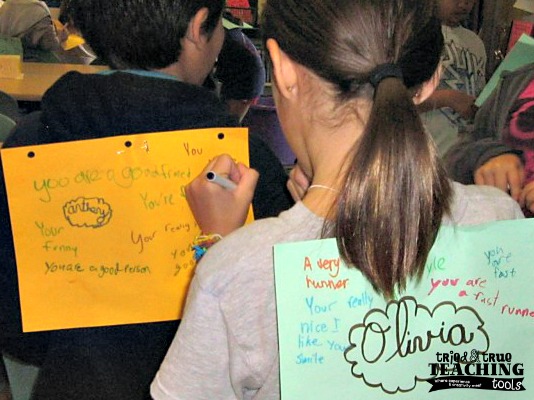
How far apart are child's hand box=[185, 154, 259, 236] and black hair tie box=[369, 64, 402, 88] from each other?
261mm

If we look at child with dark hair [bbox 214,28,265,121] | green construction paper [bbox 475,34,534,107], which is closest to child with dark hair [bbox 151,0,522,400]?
green construction paper [bbox 475,34,534,107]

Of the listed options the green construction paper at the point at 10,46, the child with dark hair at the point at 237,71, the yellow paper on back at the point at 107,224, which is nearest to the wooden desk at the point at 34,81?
the green construction paper at the point at 10,46

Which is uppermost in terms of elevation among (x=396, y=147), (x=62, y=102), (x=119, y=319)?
(x=396, y=147)

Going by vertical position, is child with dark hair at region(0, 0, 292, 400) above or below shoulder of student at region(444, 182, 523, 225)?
below

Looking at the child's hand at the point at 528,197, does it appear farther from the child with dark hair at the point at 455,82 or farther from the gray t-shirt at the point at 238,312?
the child with dark hair at the point at 455,82

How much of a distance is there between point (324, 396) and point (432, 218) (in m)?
0.22

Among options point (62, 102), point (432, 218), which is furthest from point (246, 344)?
point (62, 102)

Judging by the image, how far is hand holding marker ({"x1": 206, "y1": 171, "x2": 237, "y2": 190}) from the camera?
863mm

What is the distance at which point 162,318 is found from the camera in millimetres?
1007

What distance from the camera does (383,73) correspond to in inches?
27.1

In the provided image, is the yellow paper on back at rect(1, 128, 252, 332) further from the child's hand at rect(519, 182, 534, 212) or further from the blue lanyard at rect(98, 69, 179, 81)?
the child's hand at rect(519, 182, 534, 212)

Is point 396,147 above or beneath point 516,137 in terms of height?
above

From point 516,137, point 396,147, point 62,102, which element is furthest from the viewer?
point 516,137

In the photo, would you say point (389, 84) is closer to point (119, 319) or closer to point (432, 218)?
point (432, 218)
